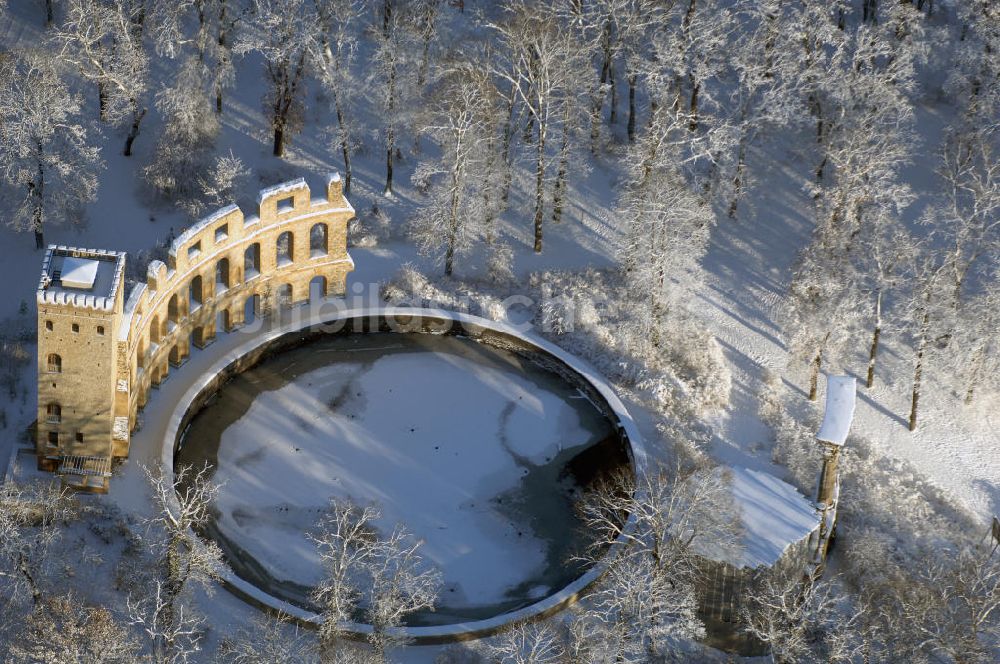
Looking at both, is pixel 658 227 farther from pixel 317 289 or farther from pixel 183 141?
pixel 183 141

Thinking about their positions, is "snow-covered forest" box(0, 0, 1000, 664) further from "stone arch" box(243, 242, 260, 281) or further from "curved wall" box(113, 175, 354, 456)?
"stone arch" box(243, 242, 260, 281)

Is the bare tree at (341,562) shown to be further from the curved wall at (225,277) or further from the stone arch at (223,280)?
the stone arch at (223,280)

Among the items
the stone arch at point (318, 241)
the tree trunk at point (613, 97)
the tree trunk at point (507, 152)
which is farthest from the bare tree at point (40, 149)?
the tree trunk at point (613, 97)

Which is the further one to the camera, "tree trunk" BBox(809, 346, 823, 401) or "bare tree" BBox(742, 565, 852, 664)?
"tree trunk" BBox(809, 346, 823, 401)

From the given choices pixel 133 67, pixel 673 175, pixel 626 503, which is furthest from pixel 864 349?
pixel 133 67

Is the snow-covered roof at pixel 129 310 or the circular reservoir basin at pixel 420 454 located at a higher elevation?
the snow-covered roof at pixel 129 310

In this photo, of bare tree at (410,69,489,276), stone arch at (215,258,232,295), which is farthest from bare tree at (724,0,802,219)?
stone arch at (215,258,232,295)
